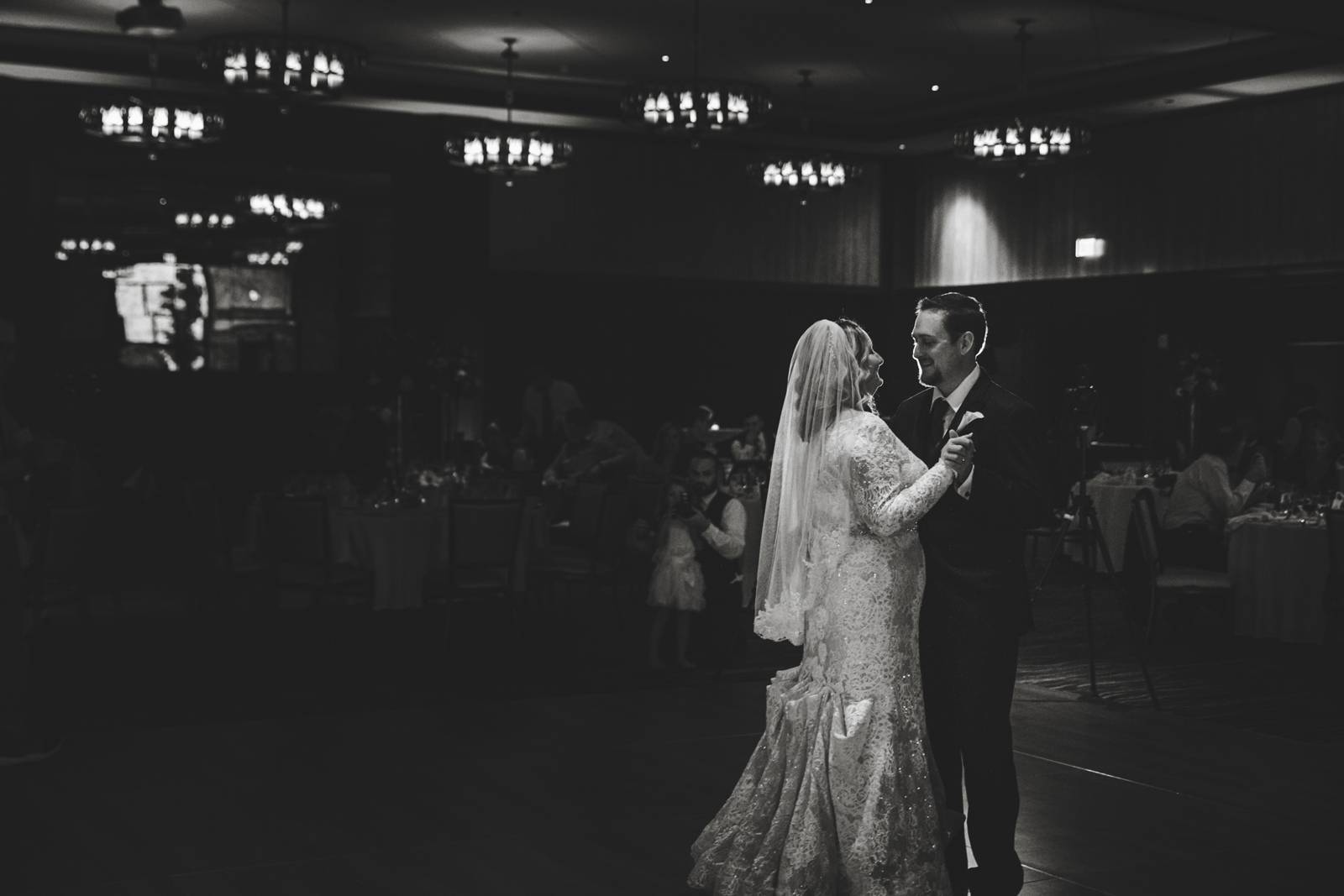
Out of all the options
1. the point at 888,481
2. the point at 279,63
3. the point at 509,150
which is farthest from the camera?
the point at 509,150

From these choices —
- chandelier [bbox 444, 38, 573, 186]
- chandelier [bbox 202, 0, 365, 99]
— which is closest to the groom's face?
chandelier [bbox 202, 0, 365, 99]

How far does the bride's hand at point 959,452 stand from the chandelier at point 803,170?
10.4 meters

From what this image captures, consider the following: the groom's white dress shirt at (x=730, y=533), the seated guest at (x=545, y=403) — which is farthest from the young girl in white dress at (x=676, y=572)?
the seated guest at (x=545, y=403)

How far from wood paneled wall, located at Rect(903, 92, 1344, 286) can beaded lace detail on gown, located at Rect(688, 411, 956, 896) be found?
422 inches

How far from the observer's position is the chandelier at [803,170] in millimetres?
13881

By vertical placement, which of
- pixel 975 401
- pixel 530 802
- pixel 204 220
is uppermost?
pixel 204 220

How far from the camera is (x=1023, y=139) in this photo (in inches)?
471

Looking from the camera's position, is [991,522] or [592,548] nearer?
[991,522]

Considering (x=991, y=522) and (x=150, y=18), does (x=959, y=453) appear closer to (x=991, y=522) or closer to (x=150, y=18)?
(x=991, y=522)

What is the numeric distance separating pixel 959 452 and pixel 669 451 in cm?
989

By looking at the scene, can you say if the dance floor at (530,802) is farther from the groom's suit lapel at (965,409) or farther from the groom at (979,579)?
the groom's suit lapel at (965,409)

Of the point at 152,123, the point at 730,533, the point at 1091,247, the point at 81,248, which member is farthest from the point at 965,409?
the point at 81,248

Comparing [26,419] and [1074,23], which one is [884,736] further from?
[26,419]

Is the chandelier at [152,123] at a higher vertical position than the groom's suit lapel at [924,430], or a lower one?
higher
